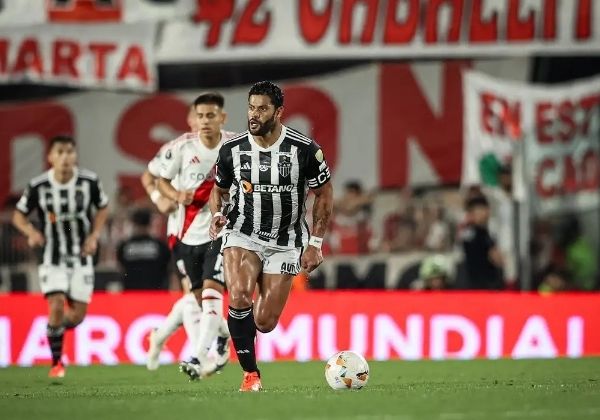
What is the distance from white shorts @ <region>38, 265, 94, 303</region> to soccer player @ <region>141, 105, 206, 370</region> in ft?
2.94

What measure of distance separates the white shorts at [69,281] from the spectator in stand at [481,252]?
541 cm

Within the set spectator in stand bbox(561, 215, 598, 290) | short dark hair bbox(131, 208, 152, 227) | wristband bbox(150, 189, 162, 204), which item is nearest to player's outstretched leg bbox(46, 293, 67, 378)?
wristband bbox(150, 189, 162, 204)

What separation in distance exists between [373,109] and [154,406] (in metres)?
11.5

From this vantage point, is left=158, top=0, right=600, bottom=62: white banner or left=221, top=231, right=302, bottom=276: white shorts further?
left=158, top=0, right=600, bottom=62: white banner

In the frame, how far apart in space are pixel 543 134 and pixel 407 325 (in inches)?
136

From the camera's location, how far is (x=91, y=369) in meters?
15.1

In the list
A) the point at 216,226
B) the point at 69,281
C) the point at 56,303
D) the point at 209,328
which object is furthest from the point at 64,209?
the point at 216,226

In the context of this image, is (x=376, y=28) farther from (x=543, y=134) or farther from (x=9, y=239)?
(x=9, y=239)

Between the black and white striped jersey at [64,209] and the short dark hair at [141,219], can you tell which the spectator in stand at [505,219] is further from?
the black and white striped jersey at [64,209]

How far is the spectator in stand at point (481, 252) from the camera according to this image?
58.3 feet

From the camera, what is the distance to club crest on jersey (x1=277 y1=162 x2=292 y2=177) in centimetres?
1058

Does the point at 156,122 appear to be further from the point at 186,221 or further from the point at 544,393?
the point at 544,393

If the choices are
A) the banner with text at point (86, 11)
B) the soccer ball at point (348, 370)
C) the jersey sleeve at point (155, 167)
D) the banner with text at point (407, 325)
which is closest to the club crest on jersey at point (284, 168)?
the soccer ball at point (348, 370)

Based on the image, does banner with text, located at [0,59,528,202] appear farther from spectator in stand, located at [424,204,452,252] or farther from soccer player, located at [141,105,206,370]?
soccer player, located at [141,105,206,370]
